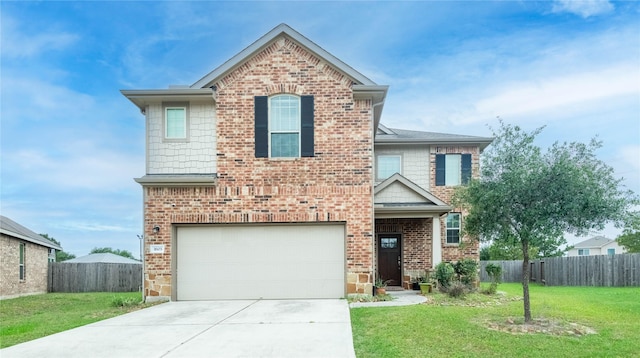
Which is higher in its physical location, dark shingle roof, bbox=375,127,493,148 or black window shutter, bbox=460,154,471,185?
dark shingle roof, bbox=375,127,493,148

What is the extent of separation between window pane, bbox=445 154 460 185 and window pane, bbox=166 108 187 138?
10206 millimetres

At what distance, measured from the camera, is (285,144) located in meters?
13.7

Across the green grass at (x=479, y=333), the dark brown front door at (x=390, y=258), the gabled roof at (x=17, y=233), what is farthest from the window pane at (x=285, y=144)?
the gabled roof at (x=17, y=233)

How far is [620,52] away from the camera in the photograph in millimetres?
14961

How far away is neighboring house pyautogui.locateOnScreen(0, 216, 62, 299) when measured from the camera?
20.7 meters

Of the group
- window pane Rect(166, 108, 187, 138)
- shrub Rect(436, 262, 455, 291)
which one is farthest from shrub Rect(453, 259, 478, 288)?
window pane Rect(166, 108, 187, 138)

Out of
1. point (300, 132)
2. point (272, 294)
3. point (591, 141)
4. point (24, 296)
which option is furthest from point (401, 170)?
point (24, 296)

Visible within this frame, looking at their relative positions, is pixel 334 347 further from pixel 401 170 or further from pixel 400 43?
pixel 400 43

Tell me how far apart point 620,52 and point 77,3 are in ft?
54.0

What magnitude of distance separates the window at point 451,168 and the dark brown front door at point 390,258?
292 cm

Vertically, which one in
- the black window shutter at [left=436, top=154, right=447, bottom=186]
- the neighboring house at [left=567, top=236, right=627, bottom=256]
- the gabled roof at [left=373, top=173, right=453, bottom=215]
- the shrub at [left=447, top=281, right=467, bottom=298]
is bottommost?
the neighboring house at [left=567, top=236, right=627, bottom=256]

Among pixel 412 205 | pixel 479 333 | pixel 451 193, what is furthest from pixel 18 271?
pixel 479 333

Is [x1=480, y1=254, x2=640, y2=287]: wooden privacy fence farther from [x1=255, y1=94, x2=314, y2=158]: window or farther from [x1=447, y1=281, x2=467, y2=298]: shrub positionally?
[x1=255, y1=94, x2=314, y2=158]: window

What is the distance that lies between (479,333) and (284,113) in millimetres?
8017
